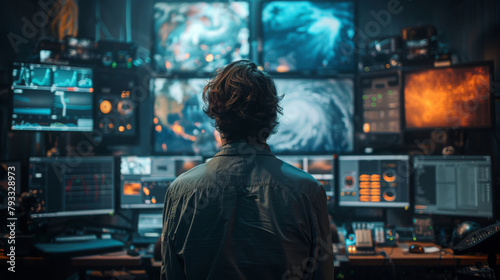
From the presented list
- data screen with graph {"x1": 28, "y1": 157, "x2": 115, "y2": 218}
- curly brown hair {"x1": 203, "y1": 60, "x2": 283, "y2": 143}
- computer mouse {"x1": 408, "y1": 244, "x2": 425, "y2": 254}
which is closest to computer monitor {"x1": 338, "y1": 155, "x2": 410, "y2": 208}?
computer mouse {"x1": 408, "y1": 244, "x2": 425, "y2": 254}

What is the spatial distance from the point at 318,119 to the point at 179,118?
1032mm

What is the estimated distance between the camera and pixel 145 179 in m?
2.80

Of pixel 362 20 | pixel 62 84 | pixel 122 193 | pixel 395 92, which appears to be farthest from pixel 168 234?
pixel 362 20

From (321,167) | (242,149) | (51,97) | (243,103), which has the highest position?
(51,97)

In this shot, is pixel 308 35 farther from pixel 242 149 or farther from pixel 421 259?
pixel 242 149

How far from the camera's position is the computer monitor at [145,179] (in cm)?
279

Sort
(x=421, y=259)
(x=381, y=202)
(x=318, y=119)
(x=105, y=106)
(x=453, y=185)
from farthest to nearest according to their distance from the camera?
(x=318, y=119), (x=105, y=106), (x=381, y=202), (x=453, y=185), (x=421, y=259)

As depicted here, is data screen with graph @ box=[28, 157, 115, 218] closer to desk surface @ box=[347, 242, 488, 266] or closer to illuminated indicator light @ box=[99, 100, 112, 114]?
illuminated indicator light @ box=[99, 100, 112, 114]

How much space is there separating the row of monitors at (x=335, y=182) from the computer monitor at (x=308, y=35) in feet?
2.46

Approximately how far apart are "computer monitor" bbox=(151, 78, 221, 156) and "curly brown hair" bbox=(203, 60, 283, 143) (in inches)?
71.5

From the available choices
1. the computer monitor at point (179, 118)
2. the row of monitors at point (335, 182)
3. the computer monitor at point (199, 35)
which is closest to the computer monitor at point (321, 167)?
the row of monitors at point (335, 182)

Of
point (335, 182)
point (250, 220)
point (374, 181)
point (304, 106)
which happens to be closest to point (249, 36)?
point (304, 106)

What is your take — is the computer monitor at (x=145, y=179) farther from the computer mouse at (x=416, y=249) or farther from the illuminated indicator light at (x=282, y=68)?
the computer mouse at (x=416, y=249)

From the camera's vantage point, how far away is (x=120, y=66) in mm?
2951
